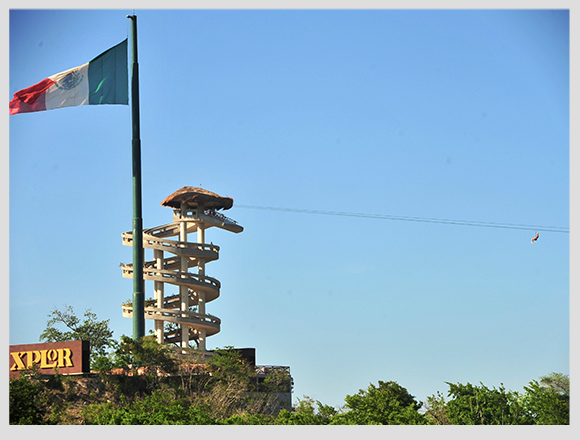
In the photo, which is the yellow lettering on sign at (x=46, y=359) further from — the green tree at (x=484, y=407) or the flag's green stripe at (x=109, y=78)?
the green tree at (x=484, y=407)

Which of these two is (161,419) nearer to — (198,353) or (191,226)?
(198,353)

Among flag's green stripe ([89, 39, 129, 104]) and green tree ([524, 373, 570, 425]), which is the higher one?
flag's green stripe ([89, 39, 129, 104])

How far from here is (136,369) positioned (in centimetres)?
3641

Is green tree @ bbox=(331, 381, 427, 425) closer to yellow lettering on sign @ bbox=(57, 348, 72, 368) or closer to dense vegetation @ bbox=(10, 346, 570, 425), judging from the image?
dense vegetation @ bbox=(10, 346, 570, 425)

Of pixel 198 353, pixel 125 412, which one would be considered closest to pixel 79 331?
pixel 198 353

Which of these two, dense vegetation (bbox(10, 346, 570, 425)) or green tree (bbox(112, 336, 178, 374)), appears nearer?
dense vegetation (bbox(10, 346, 570, 425))

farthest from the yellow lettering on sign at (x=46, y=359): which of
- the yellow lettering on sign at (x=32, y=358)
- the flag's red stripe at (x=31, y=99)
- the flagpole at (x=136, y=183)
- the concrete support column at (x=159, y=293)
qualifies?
the concrete support column at (x=159, y=293)

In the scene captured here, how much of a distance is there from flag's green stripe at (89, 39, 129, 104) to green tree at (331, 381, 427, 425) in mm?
18054

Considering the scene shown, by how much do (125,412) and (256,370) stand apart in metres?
15.7

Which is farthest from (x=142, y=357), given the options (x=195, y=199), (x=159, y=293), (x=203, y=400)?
(x=195, y=199)

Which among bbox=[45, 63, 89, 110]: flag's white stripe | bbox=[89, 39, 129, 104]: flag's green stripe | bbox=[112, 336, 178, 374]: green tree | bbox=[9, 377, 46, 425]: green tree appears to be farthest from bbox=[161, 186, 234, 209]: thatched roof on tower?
bbox=[9, 377, 46, 425]: green tree

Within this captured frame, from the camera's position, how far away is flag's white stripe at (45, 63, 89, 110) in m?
36.6

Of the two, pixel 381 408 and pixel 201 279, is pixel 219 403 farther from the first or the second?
pixel 201 279

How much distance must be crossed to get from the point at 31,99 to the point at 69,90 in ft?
5.86
